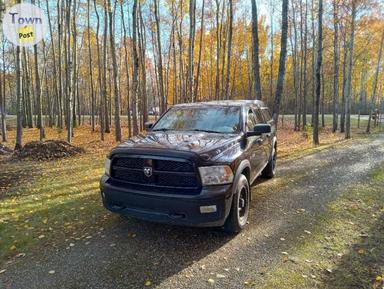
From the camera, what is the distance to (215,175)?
382 centimetres

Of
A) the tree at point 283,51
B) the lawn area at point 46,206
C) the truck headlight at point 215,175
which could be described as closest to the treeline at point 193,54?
the tree at point 283,51

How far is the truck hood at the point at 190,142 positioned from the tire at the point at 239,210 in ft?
1.89

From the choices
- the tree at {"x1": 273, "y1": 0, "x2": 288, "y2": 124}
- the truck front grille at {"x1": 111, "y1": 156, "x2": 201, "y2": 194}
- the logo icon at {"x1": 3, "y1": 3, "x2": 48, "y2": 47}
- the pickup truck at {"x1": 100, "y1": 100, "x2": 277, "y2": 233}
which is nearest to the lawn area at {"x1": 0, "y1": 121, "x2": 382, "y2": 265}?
the pickup truck at {"x1": 100, "y1": 100, "x2": 277, "y2": 233}

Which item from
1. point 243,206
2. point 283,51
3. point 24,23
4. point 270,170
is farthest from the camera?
point 24,23

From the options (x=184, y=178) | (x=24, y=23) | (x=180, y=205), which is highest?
(x=24, y=23)

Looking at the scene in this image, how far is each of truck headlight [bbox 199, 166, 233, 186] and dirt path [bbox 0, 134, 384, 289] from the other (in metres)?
0.90

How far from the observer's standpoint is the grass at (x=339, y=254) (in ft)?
10.7

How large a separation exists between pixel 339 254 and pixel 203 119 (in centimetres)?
291

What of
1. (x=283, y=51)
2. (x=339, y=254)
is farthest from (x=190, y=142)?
(x=283, y=51)

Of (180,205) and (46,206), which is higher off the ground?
(180,205)

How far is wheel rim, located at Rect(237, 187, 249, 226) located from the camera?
448 cm

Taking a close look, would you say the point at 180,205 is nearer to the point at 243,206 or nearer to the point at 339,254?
the point at 243,206

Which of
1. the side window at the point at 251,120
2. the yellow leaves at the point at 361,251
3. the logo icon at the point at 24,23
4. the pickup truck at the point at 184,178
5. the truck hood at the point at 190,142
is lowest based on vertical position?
the yellow leaves at the point at 361,251

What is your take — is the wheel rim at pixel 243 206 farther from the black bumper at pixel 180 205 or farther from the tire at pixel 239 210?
the black bumper at pixel 180 205
